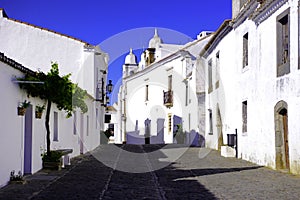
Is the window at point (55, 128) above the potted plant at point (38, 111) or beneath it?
beneath

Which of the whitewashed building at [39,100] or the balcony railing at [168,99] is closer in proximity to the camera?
the whitewashed building at [39,100]

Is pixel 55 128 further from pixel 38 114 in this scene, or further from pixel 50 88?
pixel 50 88

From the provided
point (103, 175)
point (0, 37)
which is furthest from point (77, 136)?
point (103, 175)

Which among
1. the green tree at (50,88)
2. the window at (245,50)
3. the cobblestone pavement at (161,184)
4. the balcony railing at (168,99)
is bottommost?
the cobblestone pavement at (161,184)

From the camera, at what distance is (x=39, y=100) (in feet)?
41.8

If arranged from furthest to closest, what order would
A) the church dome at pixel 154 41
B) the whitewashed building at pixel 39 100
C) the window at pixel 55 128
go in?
the church dome at pixel 154 41 → the window at pixel 55 128 → the whitewashed building at pixel 39 100

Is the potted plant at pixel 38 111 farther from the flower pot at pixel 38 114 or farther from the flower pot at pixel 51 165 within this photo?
the flower pot at pixel 51 165

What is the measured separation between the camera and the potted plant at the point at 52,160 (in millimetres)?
13133

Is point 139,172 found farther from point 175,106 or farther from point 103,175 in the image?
point 175,106

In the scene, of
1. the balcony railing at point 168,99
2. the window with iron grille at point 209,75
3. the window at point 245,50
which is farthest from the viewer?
the balcony railing at point 168,99

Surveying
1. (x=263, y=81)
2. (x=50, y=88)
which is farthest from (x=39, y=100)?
(x=263, y=81)

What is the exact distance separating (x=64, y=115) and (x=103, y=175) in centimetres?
491

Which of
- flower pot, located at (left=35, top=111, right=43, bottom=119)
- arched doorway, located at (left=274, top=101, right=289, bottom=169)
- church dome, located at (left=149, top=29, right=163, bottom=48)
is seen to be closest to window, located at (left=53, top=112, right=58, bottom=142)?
flower pot, located at (left=35, top=111, right=43, bottom=119)

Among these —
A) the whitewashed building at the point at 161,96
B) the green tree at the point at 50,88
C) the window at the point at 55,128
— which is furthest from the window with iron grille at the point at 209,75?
the green tree at the point at 50,88
